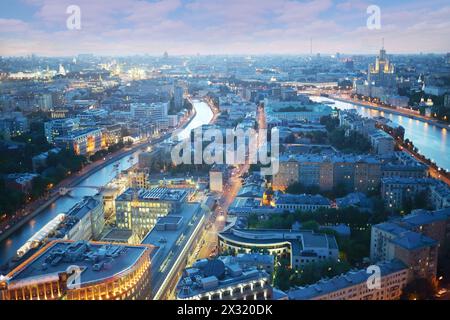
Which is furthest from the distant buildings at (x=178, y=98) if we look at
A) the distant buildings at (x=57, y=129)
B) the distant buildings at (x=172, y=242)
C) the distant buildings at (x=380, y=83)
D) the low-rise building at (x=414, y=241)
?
the low-rise building at (x=414, y=241)

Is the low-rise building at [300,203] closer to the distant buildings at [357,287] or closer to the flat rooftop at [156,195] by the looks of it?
the flat rooftop at [156,195]

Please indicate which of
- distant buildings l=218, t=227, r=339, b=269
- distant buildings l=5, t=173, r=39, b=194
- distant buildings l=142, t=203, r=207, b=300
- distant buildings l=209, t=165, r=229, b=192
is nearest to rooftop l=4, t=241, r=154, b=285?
distant buildings l=142, t=203, r=207, b=300

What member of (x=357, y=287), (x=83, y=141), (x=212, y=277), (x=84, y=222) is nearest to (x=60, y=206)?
(x=84, y=222)

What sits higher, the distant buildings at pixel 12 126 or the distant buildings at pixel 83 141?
the distant buildings at pixel 12 126

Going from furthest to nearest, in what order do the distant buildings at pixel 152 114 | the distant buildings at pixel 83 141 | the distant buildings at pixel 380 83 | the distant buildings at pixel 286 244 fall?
the distant buildings at pixel 380 83, the distant buildings at pixel 152 114, the distant buildings at pixel 83 141, the distant buildings at pixel 286 244
